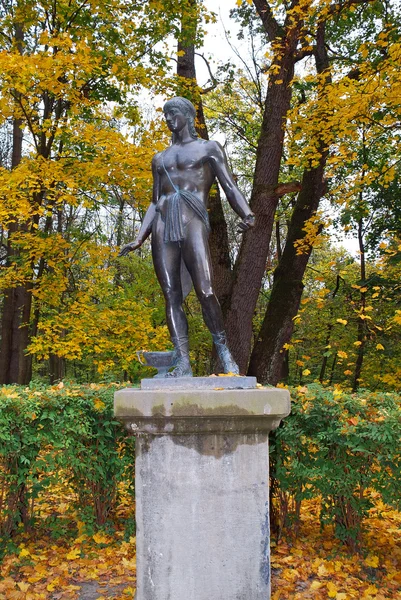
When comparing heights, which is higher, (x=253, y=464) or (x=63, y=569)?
(x=253, y=464)

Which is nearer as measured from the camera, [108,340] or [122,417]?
[122,417]

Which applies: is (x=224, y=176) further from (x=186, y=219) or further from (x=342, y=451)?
(x=342, y=451)

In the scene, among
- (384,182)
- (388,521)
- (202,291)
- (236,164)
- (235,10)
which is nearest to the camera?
(202,291)

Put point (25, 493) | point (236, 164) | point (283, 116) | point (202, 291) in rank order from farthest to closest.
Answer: point (236, 164), point (283, 116), point (25, 493), point (202, 291)

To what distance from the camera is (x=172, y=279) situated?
3.62 meters

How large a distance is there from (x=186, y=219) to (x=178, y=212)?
72 millimetres

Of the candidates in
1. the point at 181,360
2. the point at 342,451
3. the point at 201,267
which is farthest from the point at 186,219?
Answer: the point at 342,451

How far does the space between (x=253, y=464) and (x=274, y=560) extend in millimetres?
1914

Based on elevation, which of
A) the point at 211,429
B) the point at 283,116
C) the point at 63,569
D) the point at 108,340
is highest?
the point at 283,116

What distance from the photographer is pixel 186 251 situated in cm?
351

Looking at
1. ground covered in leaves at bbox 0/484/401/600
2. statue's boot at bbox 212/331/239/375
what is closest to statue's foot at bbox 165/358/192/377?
statue's boot at bbox 212/331/239/375

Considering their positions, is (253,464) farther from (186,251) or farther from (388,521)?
(388,521)

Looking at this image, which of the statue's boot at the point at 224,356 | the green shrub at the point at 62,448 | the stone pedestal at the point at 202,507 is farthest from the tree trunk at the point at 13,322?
the stone pedestal at the point at 202,507

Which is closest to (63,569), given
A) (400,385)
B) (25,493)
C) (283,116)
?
(25,493)
